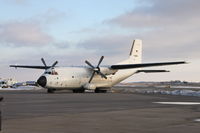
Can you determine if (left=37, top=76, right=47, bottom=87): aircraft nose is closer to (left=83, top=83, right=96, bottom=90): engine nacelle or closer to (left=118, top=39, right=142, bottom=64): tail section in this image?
(left=83, top=83, right=96, bottom=90): engine nacelle

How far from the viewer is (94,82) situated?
54.3 metres

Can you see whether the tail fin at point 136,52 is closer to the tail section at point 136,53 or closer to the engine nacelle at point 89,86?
the tail section at point 136,53

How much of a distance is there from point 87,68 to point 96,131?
42.9 metres

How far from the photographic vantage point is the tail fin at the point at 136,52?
6197 cm

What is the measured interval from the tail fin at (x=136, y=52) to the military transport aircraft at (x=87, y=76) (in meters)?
0.85

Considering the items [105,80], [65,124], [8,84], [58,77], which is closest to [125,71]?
[105,80]

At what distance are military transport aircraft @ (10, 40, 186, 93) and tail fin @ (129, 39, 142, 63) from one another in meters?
0.85

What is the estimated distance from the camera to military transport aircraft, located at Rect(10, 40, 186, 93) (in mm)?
49125

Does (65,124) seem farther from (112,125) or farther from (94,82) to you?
(94,82)

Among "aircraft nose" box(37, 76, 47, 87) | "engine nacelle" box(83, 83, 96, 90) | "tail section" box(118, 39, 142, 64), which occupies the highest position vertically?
"tail section" box(118, 39, 142, 64)

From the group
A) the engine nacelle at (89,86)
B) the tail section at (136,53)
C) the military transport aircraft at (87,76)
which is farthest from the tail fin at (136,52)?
the engine nacelle at (89,86)

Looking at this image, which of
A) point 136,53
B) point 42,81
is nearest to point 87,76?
point 42,81

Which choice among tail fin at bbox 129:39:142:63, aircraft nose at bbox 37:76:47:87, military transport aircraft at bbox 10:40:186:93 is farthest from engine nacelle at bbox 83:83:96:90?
tail fin at bbox 129:39:142:63

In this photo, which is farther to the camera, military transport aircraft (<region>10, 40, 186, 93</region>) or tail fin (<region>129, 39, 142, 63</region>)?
tail fin (<region>129, 39, 142, 63</region>)
